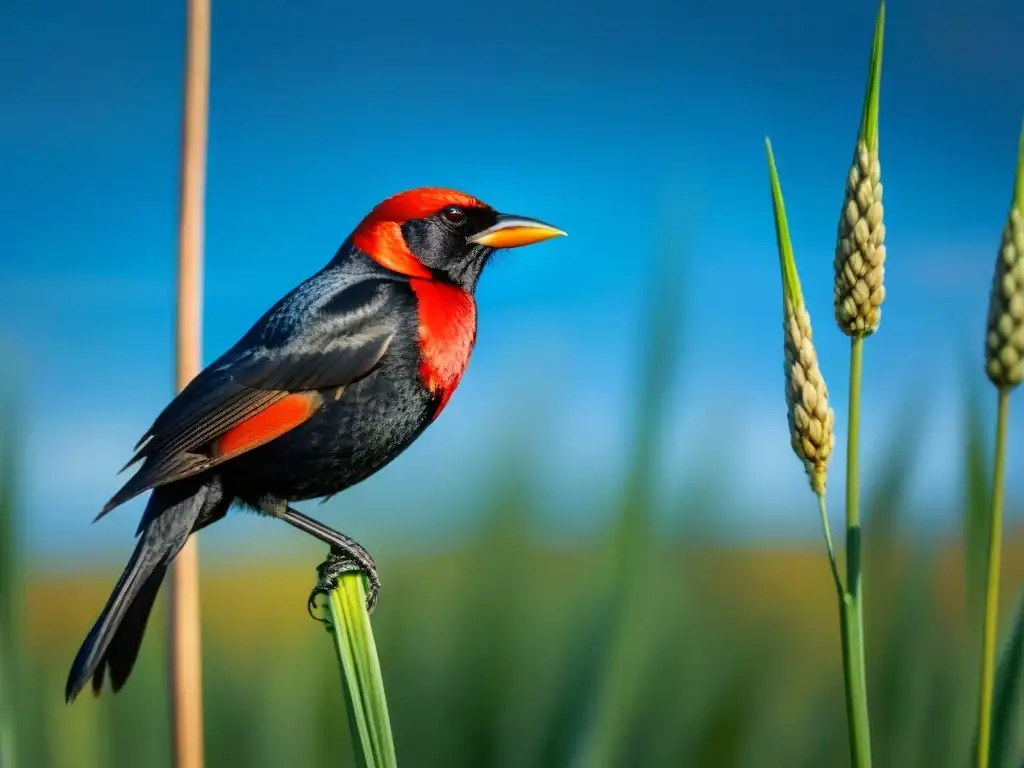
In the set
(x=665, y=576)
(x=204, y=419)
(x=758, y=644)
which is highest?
(x=204, y=419)

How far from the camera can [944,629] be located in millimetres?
978

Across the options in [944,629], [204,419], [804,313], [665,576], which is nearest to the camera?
[804,313]

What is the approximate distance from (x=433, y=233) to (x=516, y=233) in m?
0.18

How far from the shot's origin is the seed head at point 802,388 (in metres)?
0.67

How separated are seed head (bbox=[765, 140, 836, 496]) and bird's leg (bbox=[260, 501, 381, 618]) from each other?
2.49ft

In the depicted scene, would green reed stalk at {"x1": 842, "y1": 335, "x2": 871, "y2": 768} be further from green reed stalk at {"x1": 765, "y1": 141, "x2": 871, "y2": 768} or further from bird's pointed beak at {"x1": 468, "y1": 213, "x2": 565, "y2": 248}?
bird's pointed beak at {"x1": 468, "y1": 213, "x2": 565, "y2": 248}

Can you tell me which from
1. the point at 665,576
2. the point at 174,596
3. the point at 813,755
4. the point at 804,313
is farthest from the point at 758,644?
the point at 174,596

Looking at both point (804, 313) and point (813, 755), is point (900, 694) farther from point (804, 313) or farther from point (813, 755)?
point (804, 313)

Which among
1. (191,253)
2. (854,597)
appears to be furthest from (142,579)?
(854,597)

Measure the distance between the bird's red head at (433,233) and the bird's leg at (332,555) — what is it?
42cm

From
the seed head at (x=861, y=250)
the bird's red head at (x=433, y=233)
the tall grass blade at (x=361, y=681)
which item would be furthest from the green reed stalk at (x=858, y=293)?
the bird's red head at (x=433, y=233)

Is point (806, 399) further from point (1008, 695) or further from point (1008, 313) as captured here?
point (1008, 695)

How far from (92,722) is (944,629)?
34.3 inches

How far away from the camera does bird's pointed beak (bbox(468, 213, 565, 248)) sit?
4.54 feet
